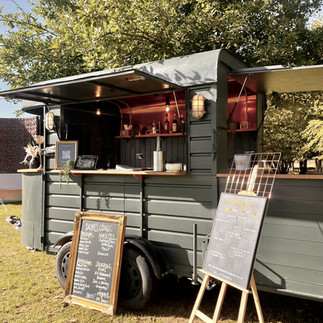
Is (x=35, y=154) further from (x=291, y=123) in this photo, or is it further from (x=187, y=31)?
(x=291, y=123)

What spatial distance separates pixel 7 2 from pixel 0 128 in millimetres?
5308

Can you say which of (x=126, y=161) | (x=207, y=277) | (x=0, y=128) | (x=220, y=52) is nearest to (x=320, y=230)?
(x=207, y=277)

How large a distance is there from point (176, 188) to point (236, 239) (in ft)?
3.78

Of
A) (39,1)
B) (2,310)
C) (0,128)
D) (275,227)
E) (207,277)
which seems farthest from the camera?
(0,128)

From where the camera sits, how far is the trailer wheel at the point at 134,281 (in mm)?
3359

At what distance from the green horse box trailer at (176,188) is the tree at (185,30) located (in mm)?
2242

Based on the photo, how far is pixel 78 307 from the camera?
351 cm

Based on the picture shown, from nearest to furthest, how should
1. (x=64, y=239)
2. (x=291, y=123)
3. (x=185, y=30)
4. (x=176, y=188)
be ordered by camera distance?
(x=176, y=188), (x=64, y=239), (x=185, y=30), (x=291, y=123)

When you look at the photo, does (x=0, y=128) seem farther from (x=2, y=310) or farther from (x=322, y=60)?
(x=322, y=60)

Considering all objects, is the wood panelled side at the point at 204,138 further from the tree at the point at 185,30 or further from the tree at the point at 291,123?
the tree at the point at 291,123

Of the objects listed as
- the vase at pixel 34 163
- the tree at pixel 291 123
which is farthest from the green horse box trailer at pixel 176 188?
the tree at pixel 291 123

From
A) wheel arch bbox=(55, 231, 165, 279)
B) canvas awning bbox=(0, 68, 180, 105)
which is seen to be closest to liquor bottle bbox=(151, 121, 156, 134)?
canvas awning bbox=(0, 68, 180, 105)

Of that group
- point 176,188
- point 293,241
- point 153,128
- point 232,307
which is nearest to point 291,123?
point 153,128

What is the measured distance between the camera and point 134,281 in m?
3.49
